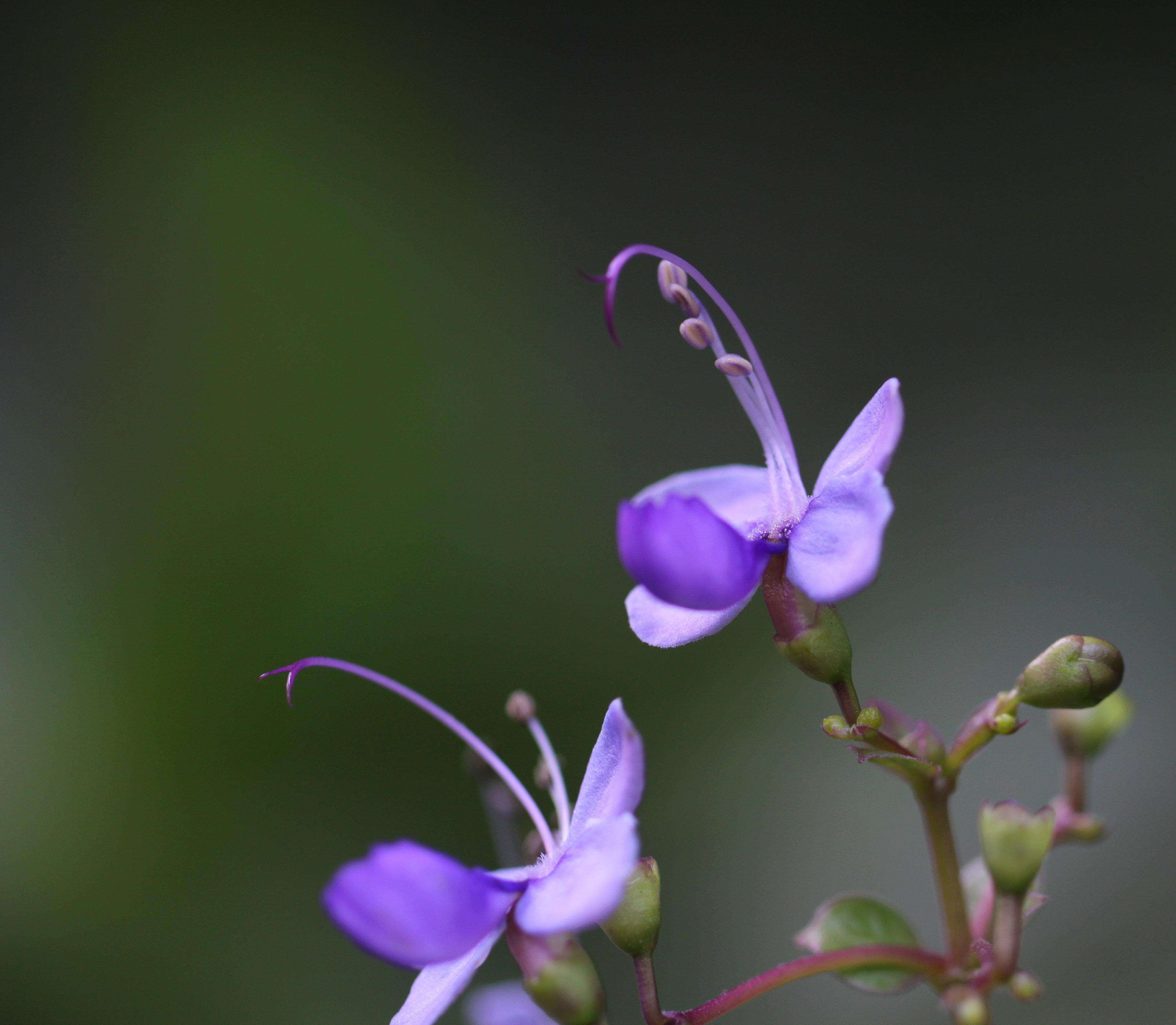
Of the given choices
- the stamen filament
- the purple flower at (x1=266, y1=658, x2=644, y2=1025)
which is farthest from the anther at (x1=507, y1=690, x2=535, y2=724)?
the purple flower at (x1=266, y1=658, x2=644, y2=1025)

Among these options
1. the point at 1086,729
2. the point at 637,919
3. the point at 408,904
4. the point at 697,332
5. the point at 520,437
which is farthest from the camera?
the point at 520,437

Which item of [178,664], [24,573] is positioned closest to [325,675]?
[178,664]

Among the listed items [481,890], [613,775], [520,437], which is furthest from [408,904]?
[520,437]

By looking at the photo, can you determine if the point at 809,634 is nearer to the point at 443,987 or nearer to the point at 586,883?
the point at 586,883

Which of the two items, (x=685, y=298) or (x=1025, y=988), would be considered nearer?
(x=1025, y=988)

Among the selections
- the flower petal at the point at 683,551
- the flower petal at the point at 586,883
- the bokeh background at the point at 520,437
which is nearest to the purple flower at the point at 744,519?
the flower petal at the point at 683,551
